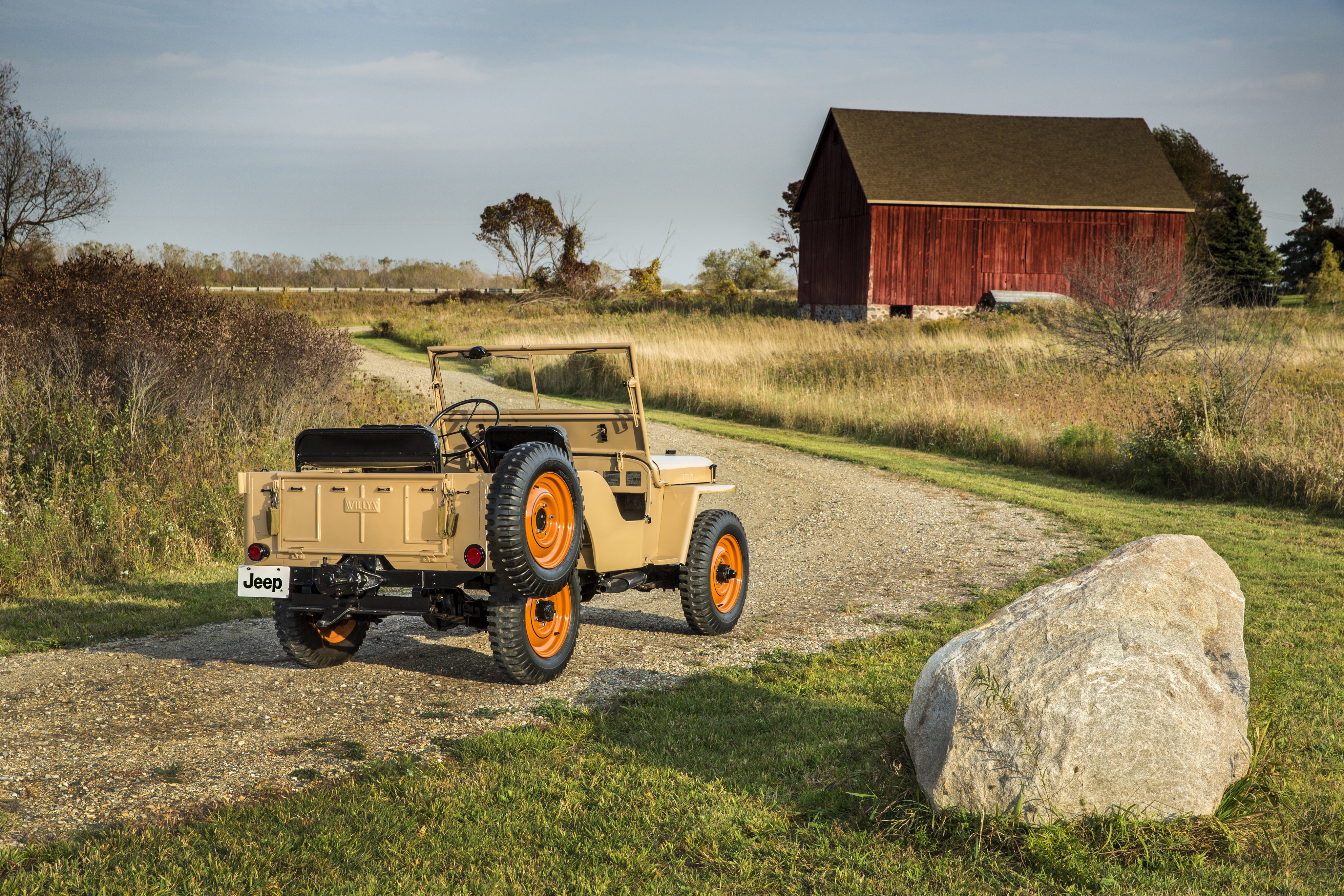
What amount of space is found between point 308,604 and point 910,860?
138 inches

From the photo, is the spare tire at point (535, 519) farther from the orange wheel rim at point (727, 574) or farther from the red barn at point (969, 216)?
the red barn at point (969, 216)

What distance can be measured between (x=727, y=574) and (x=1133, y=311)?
19.1m

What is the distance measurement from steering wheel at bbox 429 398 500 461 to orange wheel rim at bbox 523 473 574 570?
773 millimetres

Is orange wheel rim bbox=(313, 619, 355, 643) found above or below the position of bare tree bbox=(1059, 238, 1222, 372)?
below

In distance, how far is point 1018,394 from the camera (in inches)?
790

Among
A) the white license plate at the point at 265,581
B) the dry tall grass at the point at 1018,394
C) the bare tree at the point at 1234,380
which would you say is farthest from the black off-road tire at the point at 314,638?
the bare tree at the point at 1234,380

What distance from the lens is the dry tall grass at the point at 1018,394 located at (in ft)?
45.8

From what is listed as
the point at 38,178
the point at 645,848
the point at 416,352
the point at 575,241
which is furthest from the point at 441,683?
the point at 575,241

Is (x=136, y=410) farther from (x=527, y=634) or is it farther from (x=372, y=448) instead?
(x=527, y=634)

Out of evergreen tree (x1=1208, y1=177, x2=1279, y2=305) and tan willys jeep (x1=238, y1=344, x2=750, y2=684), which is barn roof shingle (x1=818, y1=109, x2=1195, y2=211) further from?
tan willys jeep (x1=238, y1=344, x2=750, y2=684)

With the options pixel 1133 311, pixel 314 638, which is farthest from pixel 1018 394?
pixel 314 638

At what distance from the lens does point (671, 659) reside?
6766mm

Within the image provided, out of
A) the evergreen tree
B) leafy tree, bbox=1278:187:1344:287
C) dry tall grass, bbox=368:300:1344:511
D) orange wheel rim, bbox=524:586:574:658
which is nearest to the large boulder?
orange wheel rim, bbox=524:586:574:658

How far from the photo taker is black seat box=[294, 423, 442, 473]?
5.57 m
